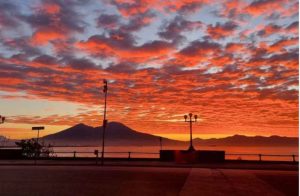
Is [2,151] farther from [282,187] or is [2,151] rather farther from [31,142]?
[282,187]

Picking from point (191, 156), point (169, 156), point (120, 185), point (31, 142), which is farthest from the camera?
point (31, 142)

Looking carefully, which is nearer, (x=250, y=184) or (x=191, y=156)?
(x=250, y=184)

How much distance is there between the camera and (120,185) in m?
18.2

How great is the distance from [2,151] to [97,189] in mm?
30969

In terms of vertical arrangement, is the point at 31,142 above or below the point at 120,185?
above

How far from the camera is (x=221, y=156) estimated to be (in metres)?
39.6

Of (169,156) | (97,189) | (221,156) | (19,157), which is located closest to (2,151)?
(19,157)

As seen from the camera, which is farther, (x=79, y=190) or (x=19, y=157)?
(x=19, y=157)

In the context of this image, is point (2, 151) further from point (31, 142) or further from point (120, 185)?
point (120, 185)

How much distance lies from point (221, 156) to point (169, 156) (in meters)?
5.47

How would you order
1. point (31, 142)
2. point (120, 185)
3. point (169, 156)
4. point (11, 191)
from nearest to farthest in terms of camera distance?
point (11, 191) → point (120, 185) → point (169, 156) → point (31, 142)

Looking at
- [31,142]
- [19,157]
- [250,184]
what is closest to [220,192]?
[250,184]

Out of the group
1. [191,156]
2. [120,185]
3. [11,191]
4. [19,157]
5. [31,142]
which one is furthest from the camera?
[31,142]

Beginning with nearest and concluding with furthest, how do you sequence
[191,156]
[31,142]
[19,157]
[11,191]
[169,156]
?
[11,191]
[191,156]
[169,156]
[19,157]
[31,142]
